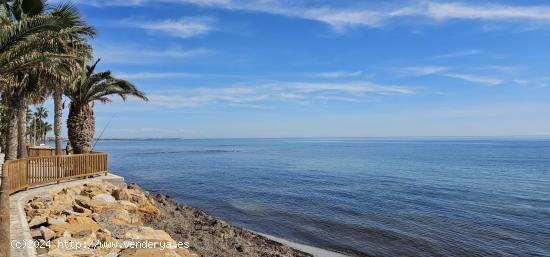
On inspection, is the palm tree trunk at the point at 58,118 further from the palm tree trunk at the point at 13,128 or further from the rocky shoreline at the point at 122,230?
the rocky shoreline at the point at 122,230

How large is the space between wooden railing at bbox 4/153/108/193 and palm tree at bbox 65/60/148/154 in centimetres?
323

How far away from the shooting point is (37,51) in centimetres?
1248

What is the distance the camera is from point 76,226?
941cm

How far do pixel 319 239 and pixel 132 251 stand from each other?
9619mm

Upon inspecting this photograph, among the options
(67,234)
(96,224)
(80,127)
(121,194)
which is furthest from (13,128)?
(67,234)

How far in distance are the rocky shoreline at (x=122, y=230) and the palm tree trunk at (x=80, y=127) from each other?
5621mm

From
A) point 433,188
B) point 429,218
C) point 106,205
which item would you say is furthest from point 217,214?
point 433,188

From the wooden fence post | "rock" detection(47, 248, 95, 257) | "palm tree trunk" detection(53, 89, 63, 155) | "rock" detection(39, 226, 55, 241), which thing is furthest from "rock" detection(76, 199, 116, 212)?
"palm tree trunk" detection(53, 89, 63, 155)

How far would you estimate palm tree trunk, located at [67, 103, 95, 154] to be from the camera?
20766 millimetres

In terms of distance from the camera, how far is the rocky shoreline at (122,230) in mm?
8141

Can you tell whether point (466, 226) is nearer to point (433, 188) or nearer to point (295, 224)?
point (295, 224)

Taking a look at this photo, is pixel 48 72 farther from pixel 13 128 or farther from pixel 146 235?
pixel 146 235

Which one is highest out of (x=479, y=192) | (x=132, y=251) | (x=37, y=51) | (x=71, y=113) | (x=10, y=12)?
(x=10, y=12)

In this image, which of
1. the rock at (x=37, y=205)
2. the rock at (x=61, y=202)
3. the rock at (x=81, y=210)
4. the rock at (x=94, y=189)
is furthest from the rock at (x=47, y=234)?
the rock at (x=94, y=189)
